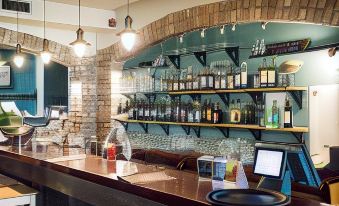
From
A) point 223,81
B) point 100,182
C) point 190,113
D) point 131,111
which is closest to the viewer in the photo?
point 100,182

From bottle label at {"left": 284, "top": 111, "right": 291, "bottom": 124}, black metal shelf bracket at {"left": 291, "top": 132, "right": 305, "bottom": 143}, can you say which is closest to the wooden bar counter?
bottle label at {"left": 284, "top": 111, "right": 291, "bottom": 124}

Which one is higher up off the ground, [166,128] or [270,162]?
[270,162]

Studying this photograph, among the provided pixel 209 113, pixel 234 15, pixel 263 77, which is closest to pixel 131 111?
pixel 209 113

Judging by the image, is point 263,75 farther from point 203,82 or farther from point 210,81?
point 203,82

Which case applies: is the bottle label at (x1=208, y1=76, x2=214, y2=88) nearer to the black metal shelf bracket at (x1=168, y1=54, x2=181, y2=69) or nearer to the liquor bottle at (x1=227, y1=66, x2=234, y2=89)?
the liquor bottle at (x1=227, y1=66, x2=234, y2=89)

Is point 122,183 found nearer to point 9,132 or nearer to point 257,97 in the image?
point 9,132

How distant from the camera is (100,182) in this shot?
280 centimetres

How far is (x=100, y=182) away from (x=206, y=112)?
3.75m

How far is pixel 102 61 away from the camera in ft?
26.1

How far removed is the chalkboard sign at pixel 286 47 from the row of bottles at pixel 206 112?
62 cm

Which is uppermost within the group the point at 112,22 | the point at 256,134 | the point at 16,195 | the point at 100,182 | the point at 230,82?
the point at 112,22

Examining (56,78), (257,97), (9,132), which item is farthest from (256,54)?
(56,78)

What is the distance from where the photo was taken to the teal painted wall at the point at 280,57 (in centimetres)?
506

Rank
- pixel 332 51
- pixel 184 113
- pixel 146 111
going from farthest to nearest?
pixel 146 111 < pixel 184 113 < pixel 332 51
